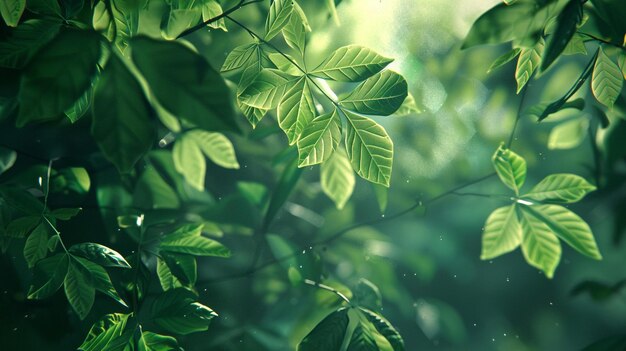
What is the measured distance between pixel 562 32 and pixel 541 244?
0.22 metres

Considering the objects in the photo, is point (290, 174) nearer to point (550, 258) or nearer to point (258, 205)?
point (258, 205)

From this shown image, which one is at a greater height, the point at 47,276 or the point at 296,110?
the point at 296,110

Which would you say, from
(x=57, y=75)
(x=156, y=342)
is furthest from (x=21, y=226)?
(x=57, y=75)

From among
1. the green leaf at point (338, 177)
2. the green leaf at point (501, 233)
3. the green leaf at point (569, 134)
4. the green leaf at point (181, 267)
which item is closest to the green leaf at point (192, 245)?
the green leaf at point (181, 267)

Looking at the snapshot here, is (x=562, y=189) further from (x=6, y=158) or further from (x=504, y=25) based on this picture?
(x=6, y=158)

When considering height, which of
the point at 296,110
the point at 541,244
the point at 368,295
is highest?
the point at 296,110

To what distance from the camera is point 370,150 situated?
10.7 inches

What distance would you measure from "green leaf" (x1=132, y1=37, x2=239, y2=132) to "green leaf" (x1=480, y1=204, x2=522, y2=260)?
310 mm

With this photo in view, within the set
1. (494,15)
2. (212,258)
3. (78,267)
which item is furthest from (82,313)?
(494,15)

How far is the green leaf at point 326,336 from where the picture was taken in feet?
1.22

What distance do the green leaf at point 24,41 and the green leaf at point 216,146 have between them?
18 centimetres

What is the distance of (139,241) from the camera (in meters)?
0.40

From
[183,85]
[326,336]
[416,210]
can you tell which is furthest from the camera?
[416,210]

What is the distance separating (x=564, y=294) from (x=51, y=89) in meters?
0.43
